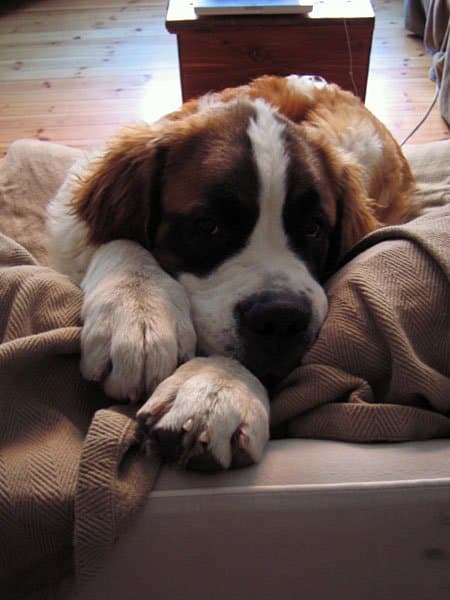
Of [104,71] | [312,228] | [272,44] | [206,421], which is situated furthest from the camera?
[104,71]

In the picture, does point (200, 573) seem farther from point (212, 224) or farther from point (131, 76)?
point (131, 76)

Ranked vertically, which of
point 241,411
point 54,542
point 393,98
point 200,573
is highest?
point 241,411

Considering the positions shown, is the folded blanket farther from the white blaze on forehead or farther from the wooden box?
the wooden box

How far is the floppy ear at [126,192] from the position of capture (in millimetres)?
1341

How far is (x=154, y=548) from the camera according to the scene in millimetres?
919

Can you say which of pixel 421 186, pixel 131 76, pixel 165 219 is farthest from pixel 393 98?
pixel 165 219

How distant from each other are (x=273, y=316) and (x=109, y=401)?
308 mm

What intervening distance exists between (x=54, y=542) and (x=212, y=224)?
0.62m

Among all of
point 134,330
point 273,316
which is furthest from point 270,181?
point 134,330

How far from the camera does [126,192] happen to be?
1352mm

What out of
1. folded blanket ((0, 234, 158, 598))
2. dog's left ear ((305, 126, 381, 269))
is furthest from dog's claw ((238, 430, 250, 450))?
dog's left ear ((305, 126, 381, 269))

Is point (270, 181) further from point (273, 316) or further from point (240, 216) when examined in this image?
point (273, 316)

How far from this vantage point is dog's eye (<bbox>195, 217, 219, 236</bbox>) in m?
1.24

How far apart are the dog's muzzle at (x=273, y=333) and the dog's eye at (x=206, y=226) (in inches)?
7.5
